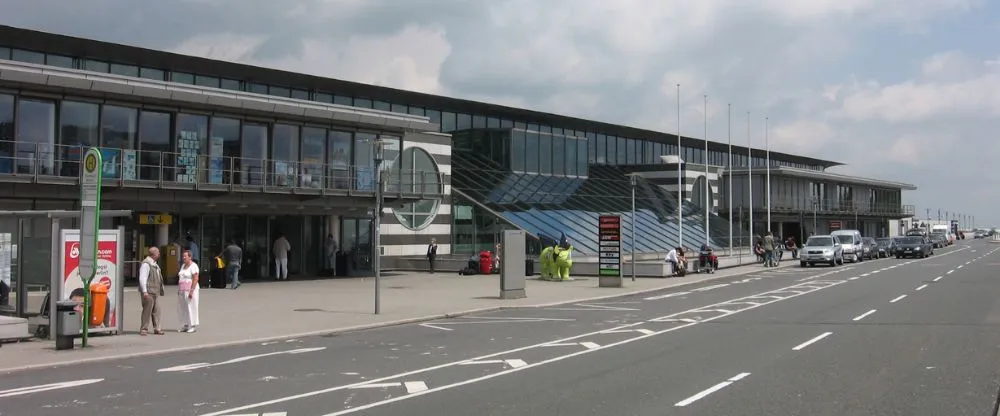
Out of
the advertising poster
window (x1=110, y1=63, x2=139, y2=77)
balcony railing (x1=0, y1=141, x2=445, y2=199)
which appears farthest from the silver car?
the advertising poster

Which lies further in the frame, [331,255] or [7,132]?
[331,255]

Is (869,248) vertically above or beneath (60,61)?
beneath

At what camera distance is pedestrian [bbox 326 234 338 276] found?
34.0 metres

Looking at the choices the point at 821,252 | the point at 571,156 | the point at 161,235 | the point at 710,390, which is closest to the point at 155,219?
the point at 161,235

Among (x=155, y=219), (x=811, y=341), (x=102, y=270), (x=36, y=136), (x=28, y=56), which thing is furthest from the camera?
(x=28, y=56)

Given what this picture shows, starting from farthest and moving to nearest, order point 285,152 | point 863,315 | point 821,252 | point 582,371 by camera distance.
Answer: point 821,252, point 285,152, point 863,315, point 582,371

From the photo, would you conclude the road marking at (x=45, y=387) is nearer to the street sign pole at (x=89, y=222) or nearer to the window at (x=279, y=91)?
the street sign pole at (x=89, y=222)

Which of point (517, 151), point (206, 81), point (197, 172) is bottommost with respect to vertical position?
point (197, 172)

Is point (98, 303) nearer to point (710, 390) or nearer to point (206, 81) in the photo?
point (710, 390)

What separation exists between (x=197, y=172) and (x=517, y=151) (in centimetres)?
2727

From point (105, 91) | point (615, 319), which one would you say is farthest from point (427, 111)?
point (615, 319)

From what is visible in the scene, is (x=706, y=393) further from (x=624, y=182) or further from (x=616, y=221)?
(x=624, y=182)

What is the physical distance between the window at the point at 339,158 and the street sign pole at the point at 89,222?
17.5 metres

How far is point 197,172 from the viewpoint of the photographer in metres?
27.9
